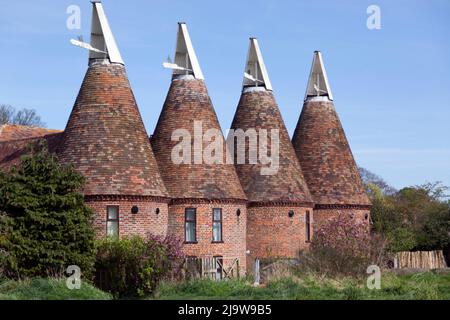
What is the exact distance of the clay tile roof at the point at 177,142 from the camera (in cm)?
3259

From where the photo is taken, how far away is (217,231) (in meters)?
33.0

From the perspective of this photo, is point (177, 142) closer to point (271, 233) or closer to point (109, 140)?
point (109, 140)

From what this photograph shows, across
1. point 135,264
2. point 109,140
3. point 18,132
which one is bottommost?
point 135,264

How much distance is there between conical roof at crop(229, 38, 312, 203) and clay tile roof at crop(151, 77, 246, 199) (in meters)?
1.74

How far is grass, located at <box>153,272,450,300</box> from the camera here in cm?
2070

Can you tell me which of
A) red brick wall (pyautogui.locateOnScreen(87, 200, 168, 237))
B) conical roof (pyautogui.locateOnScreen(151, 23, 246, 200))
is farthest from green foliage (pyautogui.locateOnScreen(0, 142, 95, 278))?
conical roof (pyautogui.locateOnScreen(151, 23, 246, 200))

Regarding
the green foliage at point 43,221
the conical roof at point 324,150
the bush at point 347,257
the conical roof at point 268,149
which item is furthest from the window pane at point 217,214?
the green foliage at point 43,221

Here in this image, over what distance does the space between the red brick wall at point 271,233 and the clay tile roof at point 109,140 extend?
5.57 m

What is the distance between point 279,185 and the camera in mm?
35500

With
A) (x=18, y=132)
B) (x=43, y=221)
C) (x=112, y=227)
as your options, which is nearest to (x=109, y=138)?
(x=112, y=227)

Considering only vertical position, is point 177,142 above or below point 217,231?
above

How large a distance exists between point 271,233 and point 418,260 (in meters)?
7.76
